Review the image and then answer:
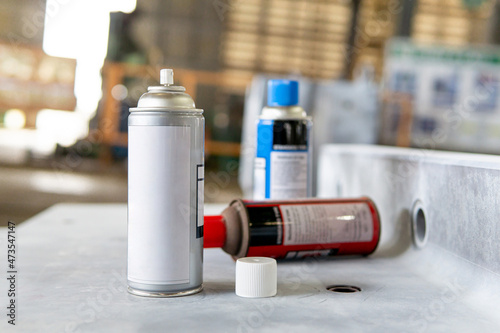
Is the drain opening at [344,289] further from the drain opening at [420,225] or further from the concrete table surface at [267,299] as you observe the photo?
the drain opening at [420,225]

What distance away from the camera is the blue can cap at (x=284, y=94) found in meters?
1.10

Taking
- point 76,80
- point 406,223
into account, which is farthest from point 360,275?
point 76,80

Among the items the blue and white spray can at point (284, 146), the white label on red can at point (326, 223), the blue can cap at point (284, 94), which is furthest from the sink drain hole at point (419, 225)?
the blue can cap at point (284, 94)

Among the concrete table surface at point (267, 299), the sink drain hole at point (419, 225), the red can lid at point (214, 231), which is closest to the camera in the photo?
the concrete table surface at point (267, 299)

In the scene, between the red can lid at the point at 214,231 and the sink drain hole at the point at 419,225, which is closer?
the red can lid at the point at 214,231

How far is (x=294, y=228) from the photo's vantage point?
0.92 metres

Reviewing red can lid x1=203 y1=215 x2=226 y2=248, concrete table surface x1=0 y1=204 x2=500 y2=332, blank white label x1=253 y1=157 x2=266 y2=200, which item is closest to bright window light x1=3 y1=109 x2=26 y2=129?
concrete table surface x1=0 y1=204 x2=500 y2=332

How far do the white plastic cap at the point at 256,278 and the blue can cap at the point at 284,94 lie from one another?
1.45ft

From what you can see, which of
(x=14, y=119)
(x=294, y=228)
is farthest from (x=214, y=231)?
(x=14, y=119)

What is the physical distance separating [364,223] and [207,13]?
697cm

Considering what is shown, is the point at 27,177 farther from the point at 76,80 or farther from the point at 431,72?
the point at 431,72

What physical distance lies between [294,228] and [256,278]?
19 centimetres

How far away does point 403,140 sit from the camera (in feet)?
18.5

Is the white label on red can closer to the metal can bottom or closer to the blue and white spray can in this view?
the blue and white spray can
